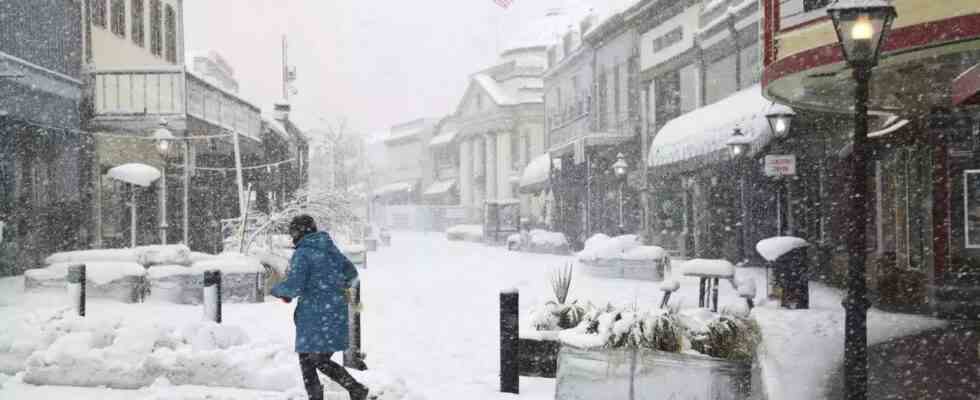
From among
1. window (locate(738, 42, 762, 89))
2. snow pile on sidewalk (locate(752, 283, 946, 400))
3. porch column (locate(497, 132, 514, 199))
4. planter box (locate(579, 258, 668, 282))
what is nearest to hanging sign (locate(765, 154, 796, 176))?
snow pile on sidewalk (locate(752, 283, 946, 400))

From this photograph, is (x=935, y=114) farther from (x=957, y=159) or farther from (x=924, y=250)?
(x=924, y=250)

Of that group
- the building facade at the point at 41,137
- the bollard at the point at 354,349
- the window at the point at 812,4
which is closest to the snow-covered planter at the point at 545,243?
the building facade at the point at 41,137

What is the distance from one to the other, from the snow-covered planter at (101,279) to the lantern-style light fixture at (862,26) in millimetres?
10247

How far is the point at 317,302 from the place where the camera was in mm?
5762

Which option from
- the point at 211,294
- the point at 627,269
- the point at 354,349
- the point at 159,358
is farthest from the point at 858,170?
the point at 627,269

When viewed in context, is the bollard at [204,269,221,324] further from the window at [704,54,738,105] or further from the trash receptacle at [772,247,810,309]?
the window at [704,54,738,105]

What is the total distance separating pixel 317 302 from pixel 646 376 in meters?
2.22

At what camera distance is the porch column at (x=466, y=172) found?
156 feet

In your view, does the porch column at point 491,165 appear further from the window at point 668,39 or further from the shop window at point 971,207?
the shop window at point 971,207

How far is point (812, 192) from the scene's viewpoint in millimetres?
16891

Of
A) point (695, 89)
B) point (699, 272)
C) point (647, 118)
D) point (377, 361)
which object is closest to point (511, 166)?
point (647, 118)

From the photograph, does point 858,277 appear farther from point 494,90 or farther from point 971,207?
point 494,90

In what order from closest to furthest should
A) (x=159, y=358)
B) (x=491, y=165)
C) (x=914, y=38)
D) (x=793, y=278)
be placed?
(x=159, y=358)
(x=914, y=38)
(x=793, y=278)
(x=491, y=165)

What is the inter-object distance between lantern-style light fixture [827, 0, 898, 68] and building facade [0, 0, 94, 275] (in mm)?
13091
